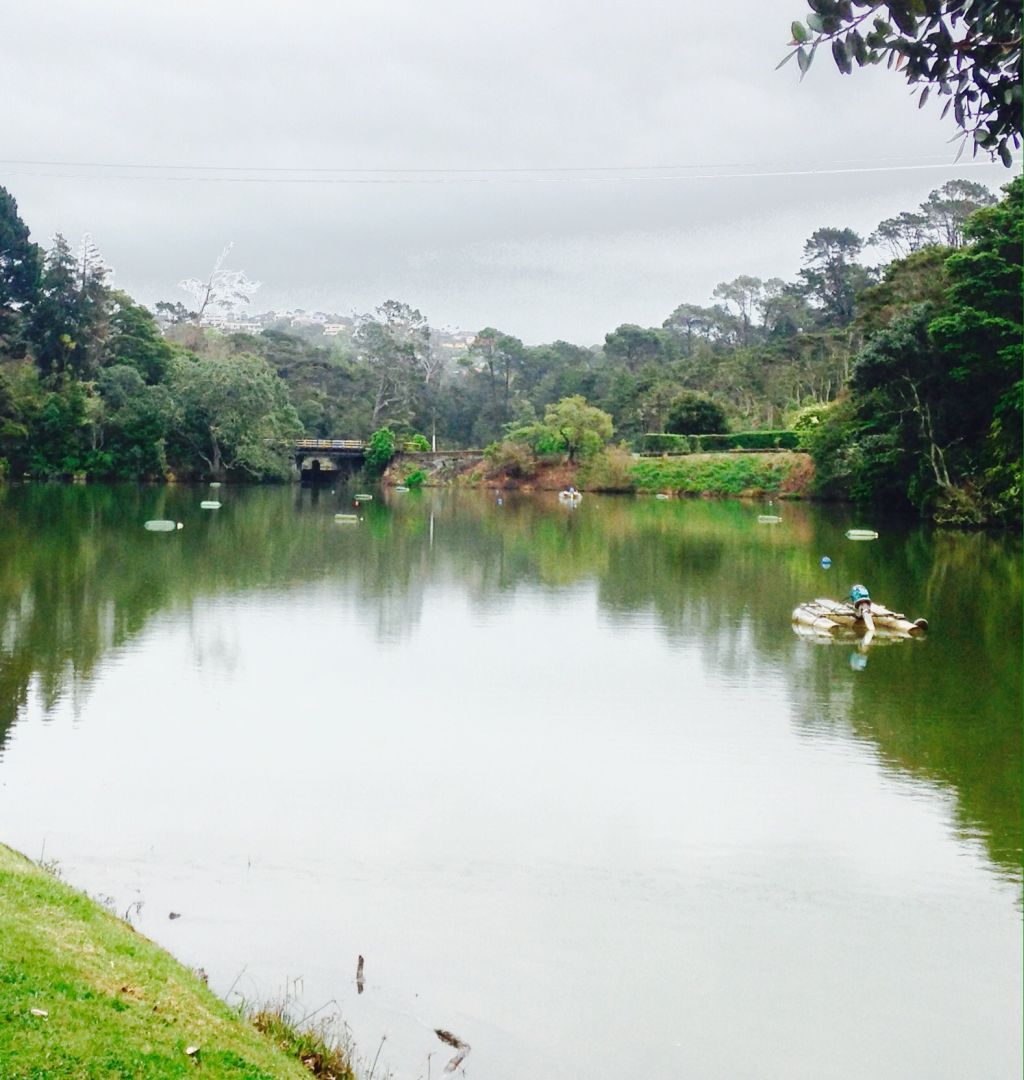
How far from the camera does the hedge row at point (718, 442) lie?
6875cm

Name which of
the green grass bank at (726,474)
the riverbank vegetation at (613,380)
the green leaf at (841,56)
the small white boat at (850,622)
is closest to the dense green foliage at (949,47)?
the green leaf at (841,56)

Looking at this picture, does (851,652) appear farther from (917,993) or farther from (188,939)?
(188,939)

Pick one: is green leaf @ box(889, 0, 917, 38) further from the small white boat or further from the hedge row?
the hedge row

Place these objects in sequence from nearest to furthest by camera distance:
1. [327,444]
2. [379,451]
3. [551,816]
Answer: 1. [551,816]
2. [327,444]
3. [379,451]

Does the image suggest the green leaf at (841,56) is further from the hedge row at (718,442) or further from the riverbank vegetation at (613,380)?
the hedge row at (718,442)

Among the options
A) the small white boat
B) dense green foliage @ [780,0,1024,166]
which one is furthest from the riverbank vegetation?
dense green foliage @ [780,0,1024,166]

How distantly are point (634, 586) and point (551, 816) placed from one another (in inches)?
649

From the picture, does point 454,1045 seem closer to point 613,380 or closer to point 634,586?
point 634,586

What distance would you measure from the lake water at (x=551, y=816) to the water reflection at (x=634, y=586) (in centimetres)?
11

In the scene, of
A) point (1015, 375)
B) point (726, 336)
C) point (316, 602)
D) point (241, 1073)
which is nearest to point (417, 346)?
point (726, 336)

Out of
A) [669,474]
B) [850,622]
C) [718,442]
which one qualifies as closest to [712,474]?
[669,474]

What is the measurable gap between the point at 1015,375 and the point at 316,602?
2904cm

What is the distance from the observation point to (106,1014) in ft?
16.7

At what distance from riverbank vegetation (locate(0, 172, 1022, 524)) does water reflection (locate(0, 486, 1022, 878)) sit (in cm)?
515
